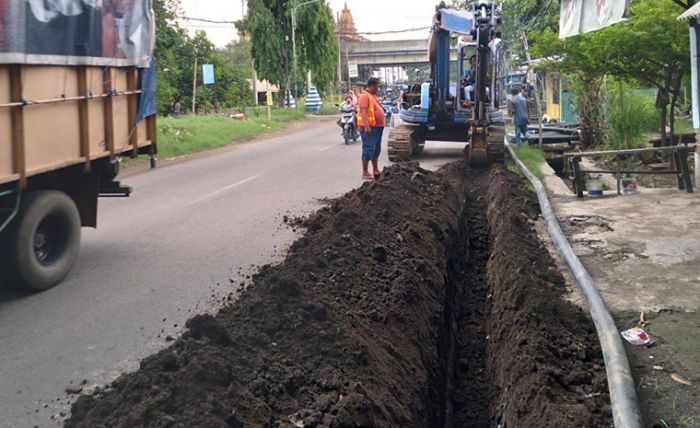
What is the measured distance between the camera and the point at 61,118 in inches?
287

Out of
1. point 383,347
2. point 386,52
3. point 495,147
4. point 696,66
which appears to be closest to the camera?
point 383,347

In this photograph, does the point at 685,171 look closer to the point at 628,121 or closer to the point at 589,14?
the point at 589,14

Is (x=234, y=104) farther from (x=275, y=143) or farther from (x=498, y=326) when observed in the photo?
(x=498, y=326)

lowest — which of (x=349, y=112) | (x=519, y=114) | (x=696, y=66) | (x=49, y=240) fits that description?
(x=49, y=240)

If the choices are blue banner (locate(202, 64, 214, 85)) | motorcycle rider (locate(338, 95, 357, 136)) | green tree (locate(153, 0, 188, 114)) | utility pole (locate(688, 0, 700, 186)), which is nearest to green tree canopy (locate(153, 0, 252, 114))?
green tree (locate(153, 0, 188, 114))

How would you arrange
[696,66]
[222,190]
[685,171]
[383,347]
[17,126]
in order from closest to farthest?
[383,347] → [17,126] → [685,171] → [696,66] → [222,190]

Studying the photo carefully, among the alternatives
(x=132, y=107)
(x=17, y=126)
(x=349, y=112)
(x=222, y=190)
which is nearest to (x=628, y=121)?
(x=222, y=190)

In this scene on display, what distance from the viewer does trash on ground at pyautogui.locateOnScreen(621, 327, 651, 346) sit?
17.5 feet

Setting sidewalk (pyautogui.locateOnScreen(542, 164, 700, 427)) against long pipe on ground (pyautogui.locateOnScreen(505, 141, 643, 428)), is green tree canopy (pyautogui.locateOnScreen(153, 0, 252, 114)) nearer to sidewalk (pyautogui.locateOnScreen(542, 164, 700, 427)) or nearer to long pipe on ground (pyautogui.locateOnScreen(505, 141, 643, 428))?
sidewalk (pyautogui.locateOnScreen(542, 164, 700, 427))

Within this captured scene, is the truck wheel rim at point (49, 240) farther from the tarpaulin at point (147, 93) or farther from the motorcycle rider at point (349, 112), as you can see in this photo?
the motorcycle rider at point (349, 112)

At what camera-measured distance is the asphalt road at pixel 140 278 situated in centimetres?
518

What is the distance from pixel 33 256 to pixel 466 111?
12384 millimetres

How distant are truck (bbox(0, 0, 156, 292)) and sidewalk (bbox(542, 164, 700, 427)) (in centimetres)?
470

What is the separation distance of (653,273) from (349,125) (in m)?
18.0
